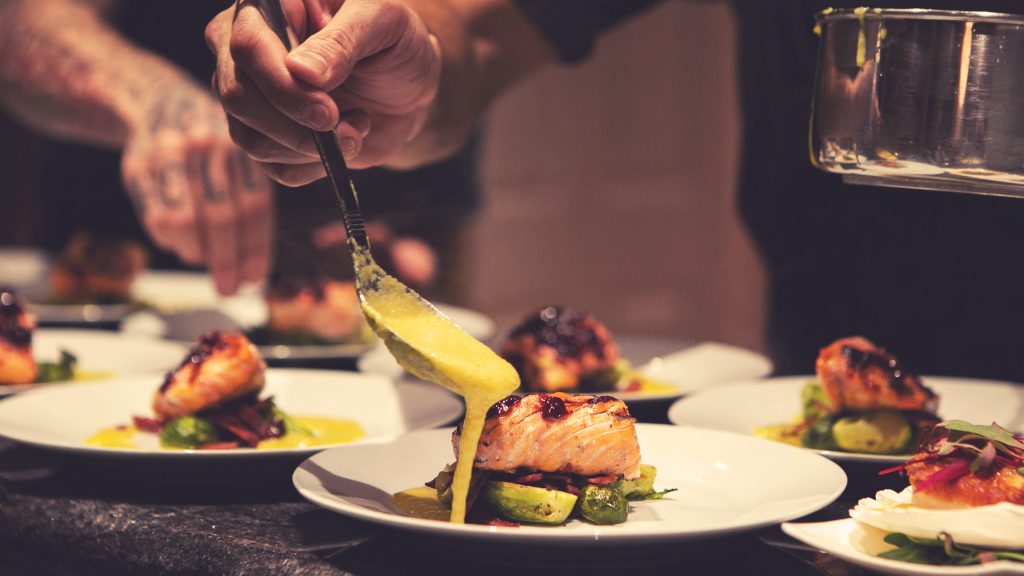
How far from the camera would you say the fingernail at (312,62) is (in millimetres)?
2018

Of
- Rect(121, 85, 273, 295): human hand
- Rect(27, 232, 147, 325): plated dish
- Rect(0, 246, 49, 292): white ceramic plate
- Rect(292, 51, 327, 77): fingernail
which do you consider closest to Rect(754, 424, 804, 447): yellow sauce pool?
Rect(292, 51, 327, 77): fingernail

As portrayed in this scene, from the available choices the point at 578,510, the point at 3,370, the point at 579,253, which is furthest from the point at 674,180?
the point at 578,510

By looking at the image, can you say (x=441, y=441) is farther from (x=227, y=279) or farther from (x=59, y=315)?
(x=59, y=315)

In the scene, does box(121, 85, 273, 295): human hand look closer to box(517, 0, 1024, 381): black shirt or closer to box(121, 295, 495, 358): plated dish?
box(121, 295, 495, 358): plated dish

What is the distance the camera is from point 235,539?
184 centimetres

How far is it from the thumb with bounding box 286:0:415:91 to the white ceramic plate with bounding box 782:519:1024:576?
1144mm

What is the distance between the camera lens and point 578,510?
6.25 ft

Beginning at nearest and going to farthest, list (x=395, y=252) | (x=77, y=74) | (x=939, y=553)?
(x=939, y=553) → (x=77, y=74) → (x=395, y=252)

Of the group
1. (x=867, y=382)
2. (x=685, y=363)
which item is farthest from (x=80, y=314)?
(x=867, y=382)

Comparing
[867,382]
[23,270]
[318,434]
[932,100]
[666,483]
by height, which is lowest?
[23,270]

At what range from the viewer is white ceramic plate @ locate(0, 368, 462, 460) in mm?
2576

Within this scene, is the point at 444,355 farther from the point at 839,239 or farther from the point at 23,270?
the point at 23,270

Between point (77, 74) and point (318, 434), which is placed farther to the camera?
point (77, 74)

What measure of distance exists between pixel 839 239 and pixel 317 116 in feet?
6.77
